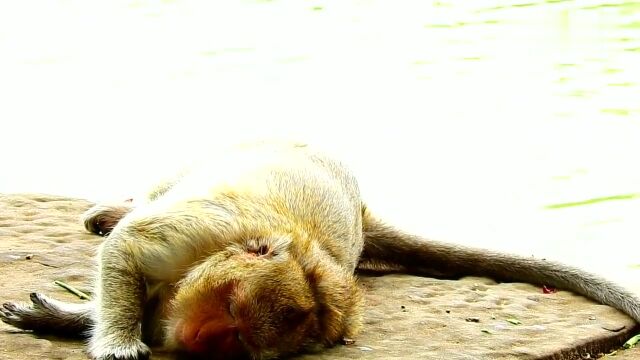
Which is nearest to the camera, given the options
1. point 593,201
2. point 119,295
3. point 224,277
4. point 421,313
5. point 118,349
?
point 224,277

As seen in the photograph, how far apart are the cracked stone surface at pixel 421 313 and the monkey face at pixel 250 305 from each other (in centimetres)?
23

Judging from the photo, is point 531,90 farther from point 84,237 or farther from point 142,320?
point 142,320

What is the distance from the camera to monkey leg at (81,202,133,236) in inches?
233

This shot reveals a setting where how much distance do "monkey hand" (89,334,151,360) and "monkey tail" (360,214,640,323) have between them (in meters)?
2.09

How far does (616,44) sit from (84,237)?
7.13 meters

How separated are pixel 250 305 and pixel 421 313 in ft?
4.82

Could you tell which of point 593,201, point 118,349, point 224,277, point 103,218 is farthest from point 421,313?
point 593,201

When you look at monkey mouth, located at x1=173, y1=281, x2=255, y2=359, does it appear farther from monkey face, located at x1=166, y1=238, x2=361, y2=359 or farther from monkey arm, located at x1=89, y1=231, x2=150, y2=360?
monkey arm, located at x1=89, y1=231, x2=150, y2=360

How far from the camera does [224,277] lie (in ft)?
12.9

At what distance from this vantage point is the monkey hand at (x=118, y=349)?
13.2ft

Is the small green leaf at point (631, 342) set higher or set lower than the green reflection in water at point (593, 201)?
higher

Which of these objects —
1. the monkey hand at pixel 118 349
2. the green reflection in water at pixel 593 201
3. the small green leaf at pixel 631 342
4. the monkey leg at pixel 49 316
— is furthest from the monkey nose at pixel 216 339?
the green reflection in water at pixel 593 201

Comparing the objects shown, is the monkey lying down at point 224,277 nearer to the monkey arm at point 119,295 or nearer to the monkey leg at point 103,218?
the monkey arm at point 119,295

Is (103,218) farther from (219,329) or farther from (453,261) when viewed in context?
(219,329)
